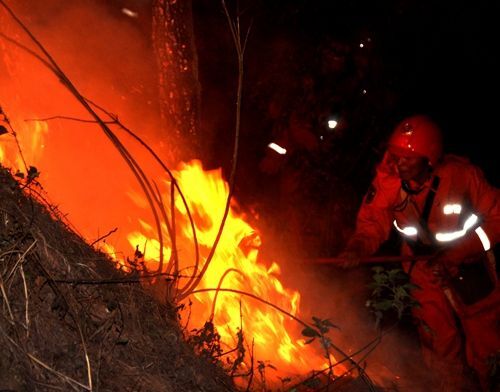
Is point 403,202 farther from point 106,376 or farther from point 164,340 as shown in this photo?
point 106,376

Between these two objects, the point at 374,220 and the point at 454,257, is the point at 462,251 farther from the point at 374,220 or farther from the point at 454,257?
the point at 374,220

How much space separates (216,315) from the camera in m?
4.26

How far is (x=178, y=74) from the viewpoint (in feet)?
17.9

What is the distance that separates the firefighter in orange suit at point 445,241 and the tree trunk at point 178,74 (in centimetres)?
231

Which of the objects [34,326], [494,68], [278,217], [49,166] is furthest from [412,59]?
[34,326]

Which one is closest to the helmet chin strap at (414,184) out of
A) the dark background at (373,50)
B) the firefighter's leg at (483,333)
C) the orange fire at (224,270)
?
the firefighter's leg at (483,333)

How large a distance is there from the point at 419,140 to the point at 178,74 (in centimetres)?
278

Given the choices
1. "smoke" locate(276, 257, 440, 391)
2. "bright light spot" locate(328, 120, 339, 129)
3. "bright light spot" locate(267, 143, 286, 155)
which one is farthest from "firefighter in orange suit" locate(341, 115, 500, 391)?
"bright light spot" locate(267, 143, 286, 155)

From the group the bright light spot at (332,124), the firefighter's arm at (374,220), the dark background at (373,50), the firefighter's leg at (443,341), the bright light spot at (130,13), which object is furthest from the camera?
the dark background at (373,50)

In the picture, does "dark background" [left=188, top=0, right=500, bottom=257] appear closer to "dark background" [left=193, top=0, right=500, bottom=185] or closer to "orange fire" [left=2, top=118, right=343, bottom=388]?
"dark background" [left=193, top=0, right=500, bottom=185]

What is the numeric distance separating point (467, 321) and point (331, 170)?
345cm

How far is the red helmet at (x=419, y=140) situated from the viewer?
500cm

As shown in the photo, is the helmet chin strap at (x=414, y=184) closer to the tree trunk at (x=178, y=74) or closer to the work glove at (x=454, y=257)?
the work glove at (x=454, y=257)

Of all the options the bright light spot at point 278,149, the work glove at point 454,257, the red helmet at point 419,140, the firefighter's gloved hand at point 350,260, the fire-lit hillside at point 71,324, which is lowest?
the fire-lit hillside at point 71,324
